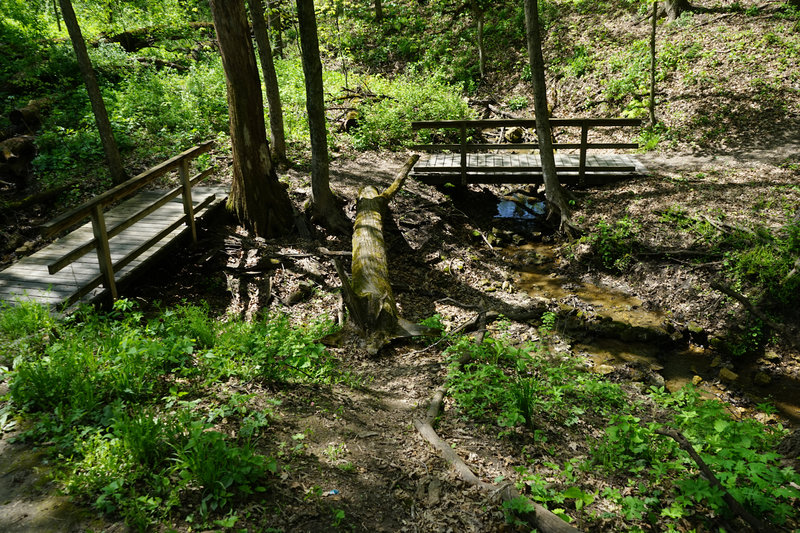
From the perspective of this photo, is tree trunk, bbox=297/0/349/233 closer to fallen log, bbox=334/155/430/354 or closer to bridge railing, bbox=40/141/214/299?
fallen log, bbox=334/155/430/354

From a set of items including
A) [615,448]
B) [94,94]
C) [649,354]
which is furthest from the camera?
[94,94]

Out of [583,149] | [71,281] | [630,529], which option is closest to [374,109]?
[583,149]

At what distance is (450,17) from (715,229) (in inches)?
795

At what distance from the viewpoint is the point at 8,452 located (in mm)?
3945

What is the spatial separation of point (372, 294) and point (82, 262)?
14.1 feet

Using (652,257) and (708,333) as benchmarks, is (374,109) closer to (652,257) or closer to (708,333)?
(652,257)

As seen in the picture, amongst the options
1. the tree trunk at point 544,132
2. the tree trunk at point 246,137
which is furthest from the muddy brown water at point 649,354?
the tree trunk at point 246,137

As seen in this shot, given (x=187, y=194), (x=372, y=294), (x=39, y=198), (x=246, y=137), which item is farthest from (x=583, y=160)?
(x=39, y=198)

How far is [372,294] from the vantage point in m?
7.11

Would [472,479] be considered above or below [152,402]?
below

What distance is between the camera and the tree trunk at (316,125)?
8602 millimetres

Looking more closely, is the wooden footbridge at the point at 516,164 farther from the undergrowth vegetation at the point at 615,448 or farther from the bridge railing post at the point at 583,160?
the undergrowth vegetation at the point at 615,448

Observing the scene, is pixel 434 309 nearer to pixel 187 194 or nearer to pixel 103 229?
pixel 187 194

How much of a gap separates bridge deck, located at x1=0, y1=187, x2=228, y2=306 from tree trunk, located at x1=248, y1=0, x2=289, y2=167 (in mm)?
2892
